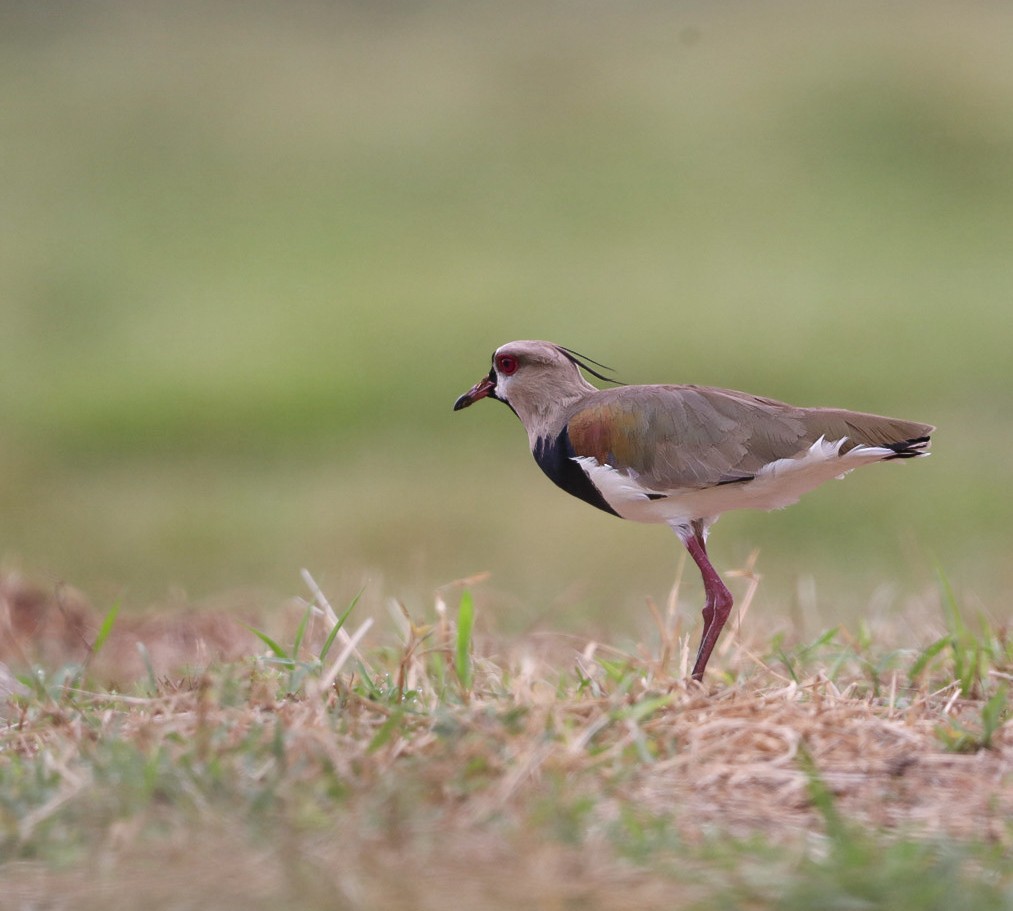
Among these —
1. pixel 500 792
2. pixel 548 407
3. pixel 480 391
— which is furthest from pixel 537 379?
pixel 500 792

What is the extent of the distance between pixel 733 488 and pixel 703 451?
0.16 m

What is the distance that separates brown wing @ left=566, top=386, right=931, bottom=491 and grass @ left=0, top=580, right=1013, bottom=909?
0.69 m

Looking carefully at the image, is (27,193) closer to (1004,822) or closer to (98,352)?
(98,352)

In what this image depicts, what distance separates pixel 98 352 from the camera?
14977 mm

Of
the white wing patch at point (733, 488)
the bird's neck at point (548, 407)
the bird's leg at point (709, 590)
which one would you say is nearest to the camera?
the white wing patch at point (733, 488)

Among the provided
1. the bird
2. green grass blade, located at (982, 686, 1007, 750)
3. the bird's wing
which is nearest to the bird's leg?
the bird

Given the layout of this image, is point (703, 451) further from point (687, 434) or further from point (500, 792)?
point (500, 792)

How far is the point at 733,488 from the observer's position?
430 centimetres

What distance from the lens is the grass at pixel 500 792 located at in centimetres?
247

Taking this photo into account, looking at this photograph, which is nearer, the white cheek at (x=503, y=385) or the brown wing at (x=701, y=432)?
the brown wing at (x=701, y=432)

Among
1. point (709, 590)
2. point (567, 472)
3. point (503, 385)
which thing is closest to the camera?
point (709, 590)

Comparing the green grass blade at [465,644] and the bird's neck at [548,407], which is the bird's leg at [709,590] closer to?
the bird's neck at [548,407]

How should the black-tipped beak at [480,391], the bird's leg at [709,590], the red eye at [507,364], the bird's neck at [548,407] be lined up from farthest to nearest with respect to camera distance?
the black-tipped beak at [480,391] < the red eye at [507,364] < the bird's neck at [548,407] < the bird's leg at [709,590]

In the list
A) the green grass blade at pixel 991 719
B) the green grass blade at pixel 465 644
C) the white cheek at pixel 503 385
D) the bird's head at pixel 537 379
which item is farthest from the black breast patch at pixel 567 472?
the green grass blade at pixel 991 719
